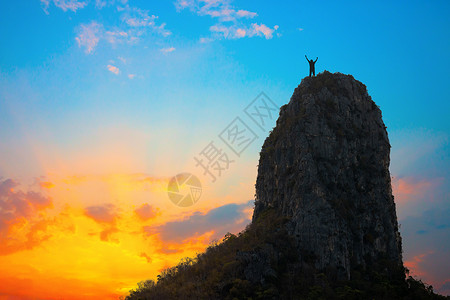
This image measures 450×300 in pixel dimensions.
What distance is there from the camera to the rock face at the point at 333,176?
44.7 m

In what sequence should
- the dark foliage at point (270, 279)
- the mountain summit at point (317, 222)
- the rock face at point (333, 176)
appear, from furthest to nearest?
1. the rock face at point (333, 176)
2. the mountain summit at point (317, 222)
3. the dark foliage at point (270, 279)

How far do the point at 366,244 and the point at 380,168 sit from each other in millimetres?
11596

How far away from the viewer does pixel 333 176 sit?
49.2 meters

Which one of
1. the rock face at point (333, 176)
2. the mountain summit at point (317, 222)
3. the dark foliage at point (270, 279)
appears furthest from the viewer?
the rock face at point (333, 176)

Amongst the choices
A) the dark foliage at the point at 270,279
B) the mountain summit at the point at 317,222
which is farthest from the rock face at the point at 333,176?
the dark foliage at the point at 270,279

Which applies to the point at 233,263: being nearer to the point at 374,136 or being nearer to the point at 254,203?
the point at 254,203

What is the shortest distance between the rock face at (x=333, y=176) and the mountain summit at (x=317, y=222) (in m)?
0.13

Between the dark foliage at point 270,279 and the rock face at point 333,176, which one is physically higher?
the rock face at point 333,176

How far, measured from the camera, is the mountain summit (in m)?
40.9

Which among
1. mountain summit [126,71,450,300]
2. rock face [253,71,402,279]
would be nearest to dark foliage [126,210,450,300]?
mountain summit [126,71,450,300]

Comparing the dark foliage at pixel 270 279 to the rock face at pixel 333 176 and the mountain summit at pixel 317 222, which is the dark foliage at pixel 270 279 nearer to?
the mountain summit at pixel 317 222

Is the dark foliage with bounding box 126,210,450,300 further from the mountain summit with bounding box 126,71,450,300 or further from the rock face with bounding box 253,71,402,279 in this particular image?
the rock face with bounding box 253,71,402,279

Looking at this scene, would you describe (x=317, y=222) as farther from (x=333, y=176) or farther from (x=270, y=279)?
(x=270, y=279)

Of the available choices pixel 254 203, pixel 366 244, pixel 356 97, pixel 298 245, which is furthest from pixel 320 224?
pixel 356 97
